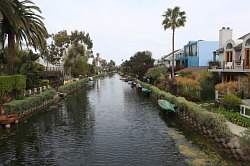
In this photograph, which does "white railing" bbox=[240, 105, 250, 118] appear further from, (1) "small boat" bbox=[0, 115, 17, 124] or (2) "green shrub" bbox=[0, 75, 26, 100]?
(2) "green shrub" bbox=[0, 75, 26, 100]

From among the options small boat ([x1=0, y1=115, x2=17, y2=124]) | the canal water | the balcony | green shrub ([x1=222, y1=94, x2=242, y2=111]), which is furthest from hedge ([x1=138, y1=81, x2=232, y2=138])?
small boat ([x1=0, y1=115, x2=17, y2=124])

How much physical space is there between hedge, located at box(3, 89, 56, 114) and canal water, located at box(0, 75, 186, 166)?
1.52 metres

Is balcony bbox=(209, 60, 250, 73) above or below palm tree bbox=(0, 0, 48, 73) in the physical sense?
below

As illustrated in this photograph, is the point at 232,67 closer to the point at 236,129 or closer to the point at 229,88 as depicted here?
the point at 229,88

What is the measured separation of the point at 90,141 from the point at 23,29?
21822mm

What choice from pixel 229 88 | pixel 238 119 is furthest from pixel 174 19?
pixel 238 119

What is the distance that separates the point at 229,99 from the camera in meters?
31.6

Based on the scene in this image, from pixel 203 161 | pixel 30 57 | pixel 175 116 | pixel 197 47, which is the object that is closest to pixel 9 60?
pixel 30 57

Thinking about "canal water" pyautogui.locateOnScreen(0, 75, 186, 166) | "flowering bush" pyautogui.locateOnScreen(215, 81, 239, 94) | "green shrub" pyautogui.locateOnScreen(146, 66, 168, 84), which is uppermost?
"green shrub" pyautogui.locateOnScreen(146, 66, 168, 84)

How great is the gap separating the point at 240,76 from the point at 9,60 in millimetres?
29245

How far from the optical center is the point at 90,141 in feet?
87.7

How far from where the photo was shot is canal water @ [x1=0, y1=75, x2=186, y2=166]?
70.7 ft

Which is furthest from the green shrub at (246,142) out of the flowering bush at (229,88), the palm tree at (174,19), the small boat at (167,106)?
the palm tree at (174,19)

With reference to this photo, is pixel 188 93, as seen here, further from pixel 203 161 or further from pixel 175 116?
pixel 203 161
